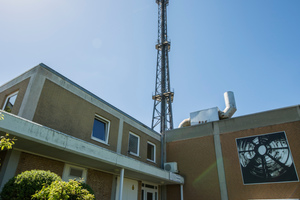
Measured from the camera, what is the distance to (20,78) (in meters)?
9.64

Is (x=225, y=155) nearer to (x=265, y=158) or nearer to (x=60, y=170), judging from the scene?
(x=265, y=158)

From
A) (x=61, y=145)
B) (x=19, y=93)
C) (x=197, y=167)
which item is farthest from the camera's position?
(x=197, y=167)

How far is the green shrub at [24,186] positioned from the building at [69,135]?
3.38 feet

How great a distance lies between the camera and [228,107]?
17797mm

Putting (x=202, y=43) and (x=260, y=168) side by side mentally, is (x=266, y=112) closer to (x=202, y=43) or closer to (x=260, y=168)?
(x=260, y=168)

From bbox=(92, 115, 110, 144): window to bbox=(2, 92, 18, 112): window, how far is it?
369 cm

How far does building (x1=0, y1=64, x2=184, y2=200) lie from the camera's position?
22.8ft

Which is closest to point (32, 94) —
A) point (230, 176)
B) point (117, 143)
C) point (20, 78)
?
point (20, 78)

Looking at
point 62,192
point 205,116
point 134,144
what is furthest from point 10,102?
point 205,116

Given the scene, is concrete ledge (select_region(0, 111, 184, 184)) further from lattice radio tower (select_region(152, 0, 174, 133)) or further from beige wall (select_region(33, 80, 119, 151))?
lattice radio tower (select_region(152, 0, 174, 133))

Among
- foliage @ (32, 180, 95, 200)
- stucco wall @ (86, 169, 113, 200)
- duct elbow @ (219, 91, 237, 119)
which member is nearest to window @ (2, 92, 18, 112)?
stucco wall @ (86, 169, 113, 200)

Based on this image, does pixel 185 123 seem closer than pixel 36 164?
No

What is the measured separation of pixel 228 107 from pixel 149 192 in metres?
9.21

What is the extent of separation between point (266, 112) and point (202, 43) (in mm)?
5590
